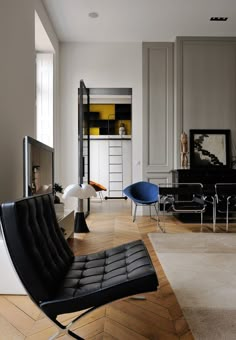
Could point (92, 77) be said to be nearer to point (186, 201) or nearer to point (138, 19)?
point (138, 19)

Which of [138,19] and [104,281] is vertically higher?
[138,19]

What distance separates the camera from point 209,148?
21.3 ft

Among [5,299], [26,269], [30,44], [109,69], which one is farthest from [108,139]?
[26,269]

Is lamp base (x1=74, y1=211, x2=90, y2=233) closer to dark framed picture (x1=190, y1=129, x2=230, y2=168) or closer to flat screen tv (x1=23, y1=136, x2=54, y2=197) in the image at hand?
flat screen tv (x1=23, y1=136, x2=54, y2=197)

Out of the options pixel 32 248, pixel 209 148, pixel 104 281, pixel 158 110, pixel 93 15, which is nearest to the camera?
pixel 32 248

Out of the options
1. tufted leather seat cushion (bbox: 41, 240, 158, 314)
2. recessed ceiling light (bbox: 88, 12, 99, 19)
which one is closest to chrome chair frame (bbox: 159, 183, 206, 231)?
tufted leather seat cushion (bbox: 41, 240, 158, 314)

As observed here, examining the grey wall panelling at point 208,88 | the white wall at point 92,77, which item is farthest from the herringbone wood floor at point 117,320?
the grey wall panelling at point 208,88

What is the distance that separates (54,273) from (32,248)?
0.86 ft

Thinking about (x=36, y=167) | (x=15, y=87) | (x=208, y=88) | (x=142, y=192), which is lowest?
(x=142, y=192)

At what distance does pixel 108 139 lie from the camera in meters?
10.7

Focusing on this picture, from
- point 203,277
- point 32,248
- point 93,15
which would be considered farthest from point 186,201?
point 32,248

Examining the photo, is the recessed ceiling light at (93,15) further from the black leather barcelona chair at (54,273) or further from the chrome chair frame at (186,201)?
the black leather barcelona chair at (54,273)

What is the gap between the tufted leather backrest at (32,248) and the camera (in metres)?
1.58

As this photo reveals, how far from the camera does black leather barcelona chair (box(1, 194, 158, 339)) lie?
1589mm
